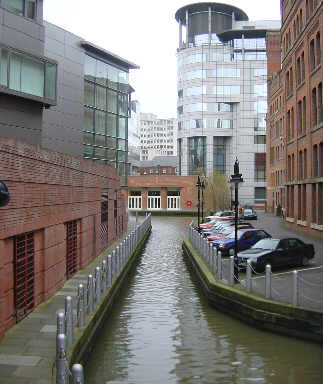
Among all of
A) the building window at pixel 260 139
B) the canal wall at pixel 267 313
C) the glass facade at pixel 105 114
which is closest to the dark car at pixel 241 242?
the canal wall at pixel 267 313

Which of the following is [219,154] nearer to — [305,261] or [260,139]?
[260,139]

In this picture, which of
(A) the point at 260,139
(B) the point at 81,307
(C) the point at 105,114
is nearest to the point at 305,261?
(B) the point at 81,307

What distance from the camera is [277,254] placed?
19.2 m

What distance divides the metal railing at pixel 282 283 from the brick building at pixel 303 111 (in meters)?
14.5

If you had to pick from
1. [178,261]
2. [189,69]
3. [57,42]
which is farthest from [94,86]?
[189,69]

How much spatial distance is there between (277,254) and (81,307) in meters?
10.4

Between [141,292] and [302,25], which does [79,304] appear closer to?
[141,292]

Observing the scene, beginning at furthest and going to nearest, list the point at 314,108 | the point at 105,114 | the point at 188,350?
the point at 105,114 → the point at 314,108 → the point at 188,350

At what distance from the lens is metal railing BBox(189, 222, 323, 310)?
1252cm

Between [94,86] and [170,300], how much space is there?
2840cm

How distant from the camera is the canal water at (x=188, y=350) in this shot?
9820mm

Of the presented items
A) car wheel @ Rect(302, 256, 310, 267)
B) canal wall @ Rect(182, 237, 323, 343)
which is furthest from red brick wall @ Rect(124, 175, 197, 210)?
canal wall @ Rect(182, 237, 323, 343)

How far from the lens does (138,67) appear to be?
46.9m

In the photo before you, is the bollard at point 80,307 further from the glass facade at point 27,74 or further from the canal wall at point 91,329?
the glass facade at point 27,74
